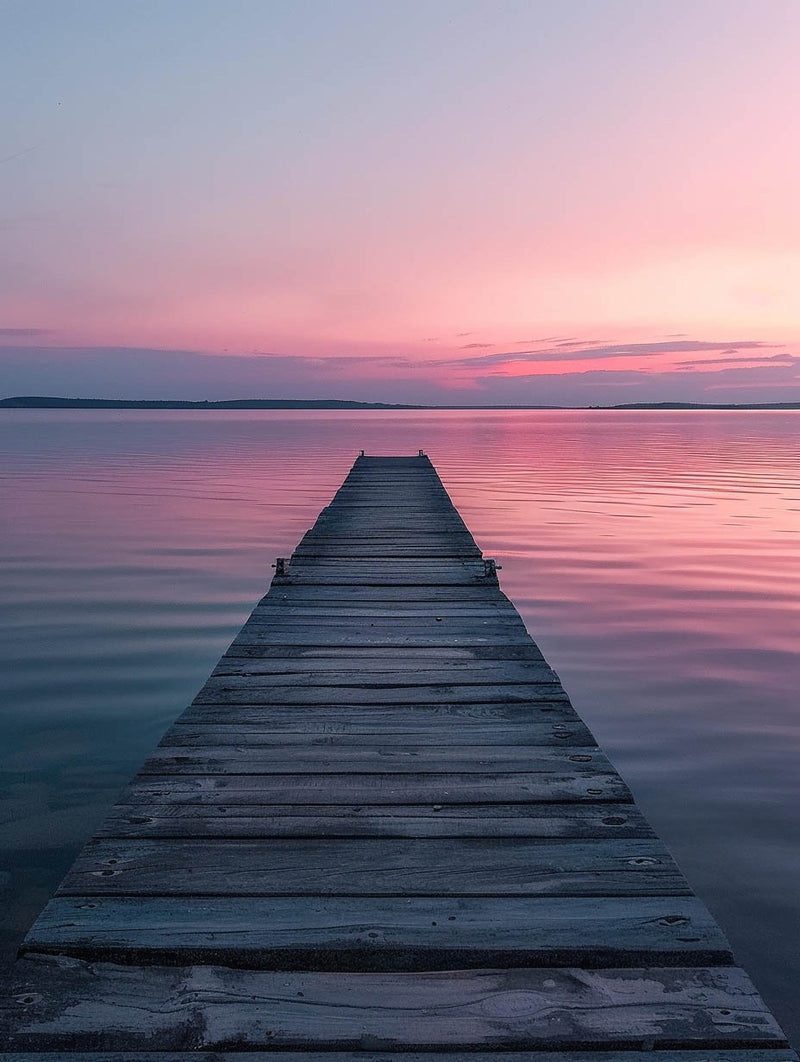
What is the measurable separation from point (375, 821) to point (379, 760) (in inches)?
25.5

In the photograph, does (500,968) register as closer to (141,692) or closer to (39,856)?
(39,856)

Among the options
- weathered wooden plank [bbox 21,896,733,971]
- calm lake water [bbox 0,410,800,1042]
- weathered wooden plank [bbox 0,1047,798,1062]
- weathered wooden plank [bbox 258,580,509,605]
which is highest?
weathered wooden plank [bbox 21,896,733,971]

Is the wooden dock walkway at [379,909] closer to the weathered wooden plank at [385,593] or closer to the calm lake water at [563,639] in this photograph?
the calm lake water at [563,639]

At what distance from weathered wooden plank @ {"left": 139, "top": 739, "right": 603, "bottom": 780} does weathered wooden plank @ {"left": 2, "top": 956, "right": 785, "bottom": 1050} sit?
1423mm

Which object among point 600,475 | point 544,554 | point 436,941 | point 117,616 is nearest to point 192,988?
point 436,941

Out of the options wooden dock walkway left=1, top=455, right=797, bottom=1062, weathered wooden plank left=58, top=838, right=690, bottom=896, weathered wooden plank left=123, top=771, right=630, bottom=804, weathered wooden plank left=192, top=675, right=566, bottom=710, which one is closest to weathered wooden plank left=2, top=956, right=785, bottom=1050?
wooden dock walkway left=1, top=455, right=797, bottom=1062

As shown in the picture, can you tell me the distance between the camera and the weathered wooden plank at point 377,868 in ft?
9.74

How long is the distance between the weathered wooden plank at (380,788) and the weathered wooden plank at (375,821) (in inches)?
2.1

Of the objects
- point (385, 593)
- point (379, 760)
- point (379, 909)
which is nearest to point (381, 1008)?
point (379, 909)

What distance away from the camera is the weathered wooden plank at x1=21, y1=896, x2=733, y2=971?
260cm

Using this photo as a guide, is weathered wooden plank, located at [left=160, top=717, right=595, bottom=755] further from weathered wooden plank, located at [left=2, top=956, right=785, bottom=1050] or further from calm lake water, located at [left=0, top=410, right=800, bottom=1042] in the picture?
weathered wooden plank, located at [left=2, top=956, right=785, bottom=1050]

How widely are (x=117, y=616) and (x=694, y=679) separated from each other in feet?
22.4

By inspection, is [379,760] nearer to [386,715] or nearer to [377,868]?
[386,715]

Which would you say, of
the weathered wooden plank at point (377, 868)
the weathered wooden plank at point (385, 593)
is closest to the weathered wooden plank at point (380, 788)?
the weathered wooden plank at point (377, 868)
